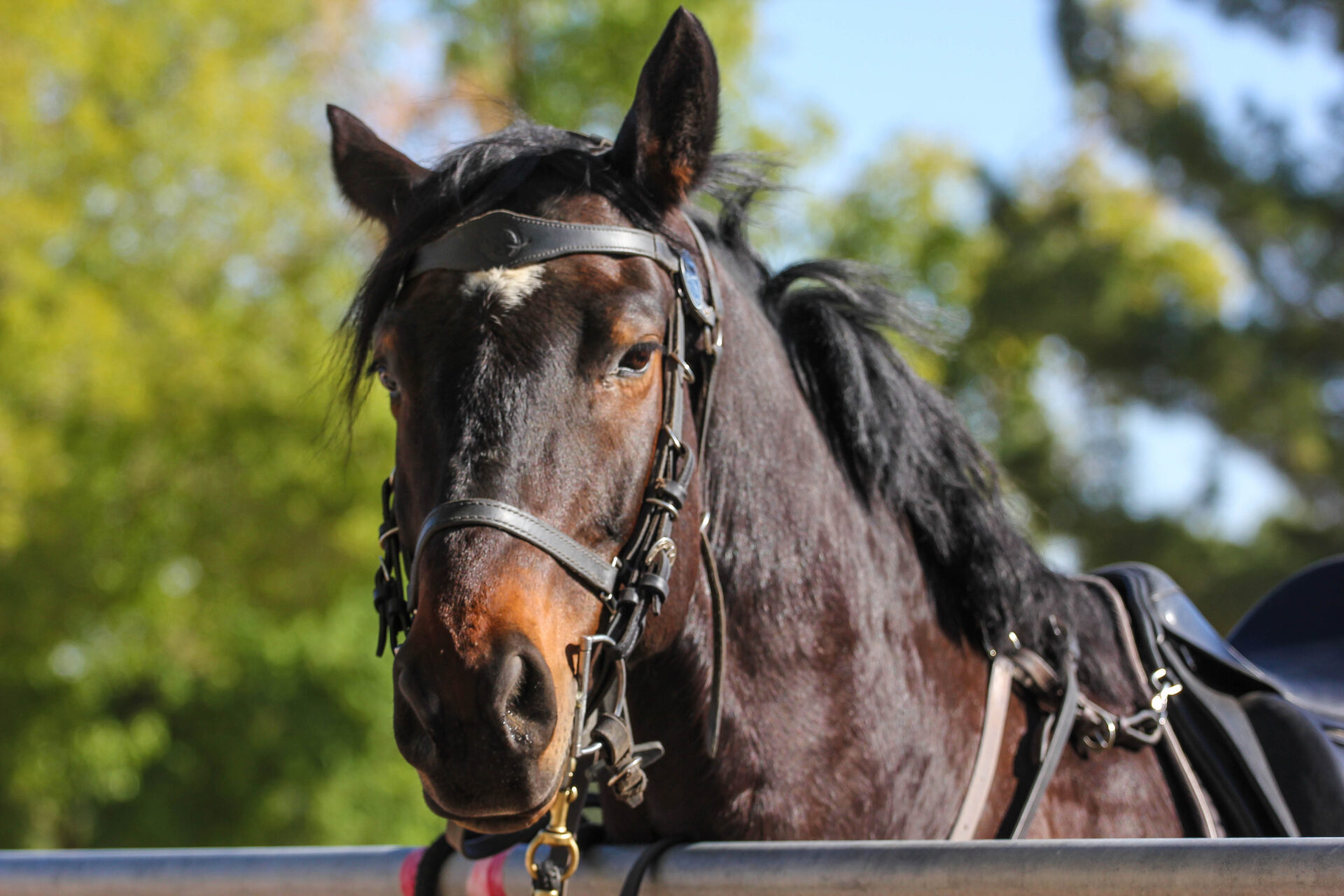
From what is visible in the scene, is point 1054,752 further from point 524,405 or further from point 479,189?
point 479,189

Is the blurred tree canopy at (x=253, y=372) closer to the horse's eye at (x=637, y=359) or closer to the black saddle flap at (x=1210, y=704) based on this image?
the black saddle flap at (x=1210, y=704)

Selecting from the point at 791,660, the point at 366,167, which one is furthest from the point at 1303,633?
the point at 366,167

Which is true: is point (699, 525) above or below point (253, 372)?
above

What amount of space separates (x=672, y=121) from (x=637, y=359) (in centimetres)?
51

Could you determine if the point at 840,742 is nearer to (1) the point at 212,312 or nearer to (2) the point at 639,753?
(2) the point at 639,753

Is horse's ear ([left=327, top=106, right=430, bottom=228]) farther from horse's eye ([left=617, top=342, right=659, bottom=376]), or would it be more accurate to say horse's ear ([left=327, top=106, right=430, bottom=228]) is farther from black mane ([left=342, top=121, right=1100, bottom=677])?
horse's eye ([left=617, top=342, right=659, bottom=376])

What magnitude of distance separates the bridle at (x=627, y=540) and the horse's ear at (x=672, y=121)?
0.17 m

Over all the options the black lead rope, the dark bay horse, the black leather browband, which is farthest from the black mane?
the black lead rope

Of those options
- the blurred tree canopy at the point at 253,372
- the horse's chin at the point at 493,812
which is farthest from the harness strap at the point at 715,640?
the blurred tree canopy at the point at 253,372

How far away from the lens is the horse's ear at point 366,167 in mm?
2418

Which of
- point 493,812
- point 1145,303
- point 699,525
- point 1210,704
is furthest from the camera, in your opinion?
point 1145,303

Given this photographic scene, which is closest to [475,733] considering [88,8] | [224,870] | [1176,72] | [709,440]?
[709,440]

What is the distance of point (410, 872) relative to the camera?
2223mm

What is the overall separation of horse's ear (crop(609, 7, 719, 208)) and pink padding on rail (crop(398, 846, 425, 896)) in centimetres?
129
